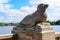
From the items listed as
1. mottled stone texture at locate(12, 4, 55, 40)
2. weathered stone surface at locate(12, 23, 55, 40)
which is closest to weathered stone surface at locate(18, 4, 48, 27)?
mottled stone texture at locate(12, 4, 55, 40)

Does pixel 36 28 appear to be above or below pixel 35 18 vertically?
below

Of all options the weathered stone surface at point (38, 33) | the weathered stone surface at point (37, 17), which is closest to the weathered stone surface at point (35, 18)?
the weathered stone surface at point (37, 17)

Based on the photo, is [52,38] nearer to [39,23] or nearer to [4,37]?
[39,23]

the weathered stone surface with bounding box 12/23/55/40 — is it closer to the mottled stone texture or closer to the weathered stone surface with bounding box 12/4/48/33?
the mottled stone texture

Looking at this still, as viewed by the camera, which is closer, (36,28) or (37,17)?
(36,28)

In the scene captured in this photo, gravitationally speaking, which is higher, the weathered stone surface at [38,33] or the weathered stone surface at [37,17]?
the weathered stone surface at [37,17]

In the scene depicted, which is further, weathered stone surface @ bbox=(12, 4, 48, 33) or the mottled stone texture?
weathered stone surface @ bbox=(12, 4, 48, 33)

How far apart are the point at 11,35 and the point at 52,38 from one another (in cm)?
130

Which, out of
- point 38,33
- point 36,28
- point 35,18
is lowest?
point 38,33

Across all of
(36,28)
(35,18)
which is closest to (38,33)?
(36,28)

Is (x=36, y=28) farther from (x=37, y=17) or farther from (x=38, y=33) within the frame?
(x=37, y=17)

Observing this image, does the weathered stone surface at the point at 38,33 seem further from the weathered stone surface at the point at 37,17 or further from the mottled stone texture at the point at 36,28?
the weathered stone surface at the point at 37,17

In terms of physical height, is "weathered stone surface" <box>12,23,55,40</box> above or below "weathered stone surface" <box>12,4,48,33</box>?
below

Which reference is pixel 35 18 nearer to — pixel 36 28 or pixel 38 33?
pixel 36 28
